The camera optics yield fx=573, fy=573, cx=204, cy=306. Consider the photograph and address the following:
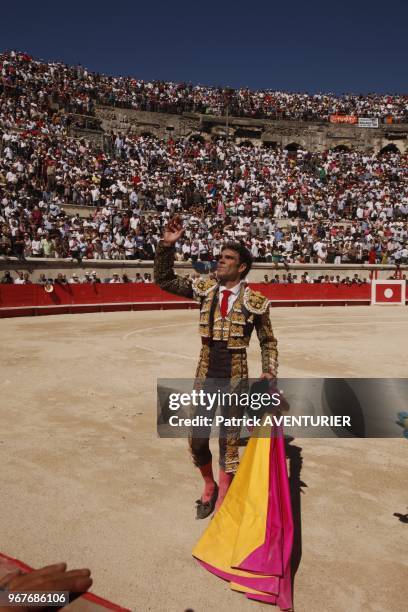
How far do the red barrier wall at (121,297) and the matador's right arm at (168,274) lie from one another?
39.3 feet

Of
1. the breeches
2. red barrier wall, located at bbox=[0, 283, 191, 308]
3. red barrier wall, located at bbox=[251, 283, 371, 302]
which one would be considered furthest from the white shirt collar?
red barrier wall, located at bbox=[251, 283, 371, 302]

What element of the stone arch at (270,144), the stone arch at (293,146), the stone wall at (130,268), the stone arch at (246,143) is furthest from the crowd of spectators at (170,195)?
the stone arch at (293,146)

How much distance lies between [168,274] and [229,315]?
17.2 inches

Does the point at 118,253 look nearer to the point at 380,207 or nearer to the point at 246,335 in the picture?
the point at 380,207

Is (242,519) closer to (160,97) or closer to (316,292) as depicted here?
(316,292)

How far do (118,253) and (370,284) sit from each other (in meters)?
9.05

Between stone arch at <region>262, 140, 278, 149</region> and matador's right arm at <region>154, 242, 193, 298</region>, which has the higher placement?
stone arch at <region>262, 140, 278, 149</region>

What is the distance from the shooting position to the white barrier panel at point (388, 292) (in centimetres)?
2044

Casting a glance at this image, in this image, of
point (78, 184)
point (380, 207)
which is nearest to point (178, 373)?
point (78, 184)

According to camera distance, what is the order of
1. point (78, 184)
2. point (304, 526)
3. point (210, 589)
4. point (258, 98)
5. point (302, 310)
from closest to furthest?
1. point (210, 589)
2. point (304, 526)
3. point (302, 310)
4. point (78, 184)
5. point (258, 98)

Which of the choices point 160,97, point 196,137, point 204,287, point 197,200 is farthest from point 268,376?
point 160,97

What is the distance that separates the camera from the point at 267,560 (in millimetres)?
2727

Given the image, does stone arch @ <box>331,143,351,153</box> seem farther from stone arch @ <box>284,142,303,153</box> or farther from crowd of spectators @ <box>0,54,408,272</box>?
crowd of spectators @ <box>0,54,408,272</box>

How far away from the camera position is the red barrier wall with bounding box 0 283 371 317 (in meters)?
14.9
